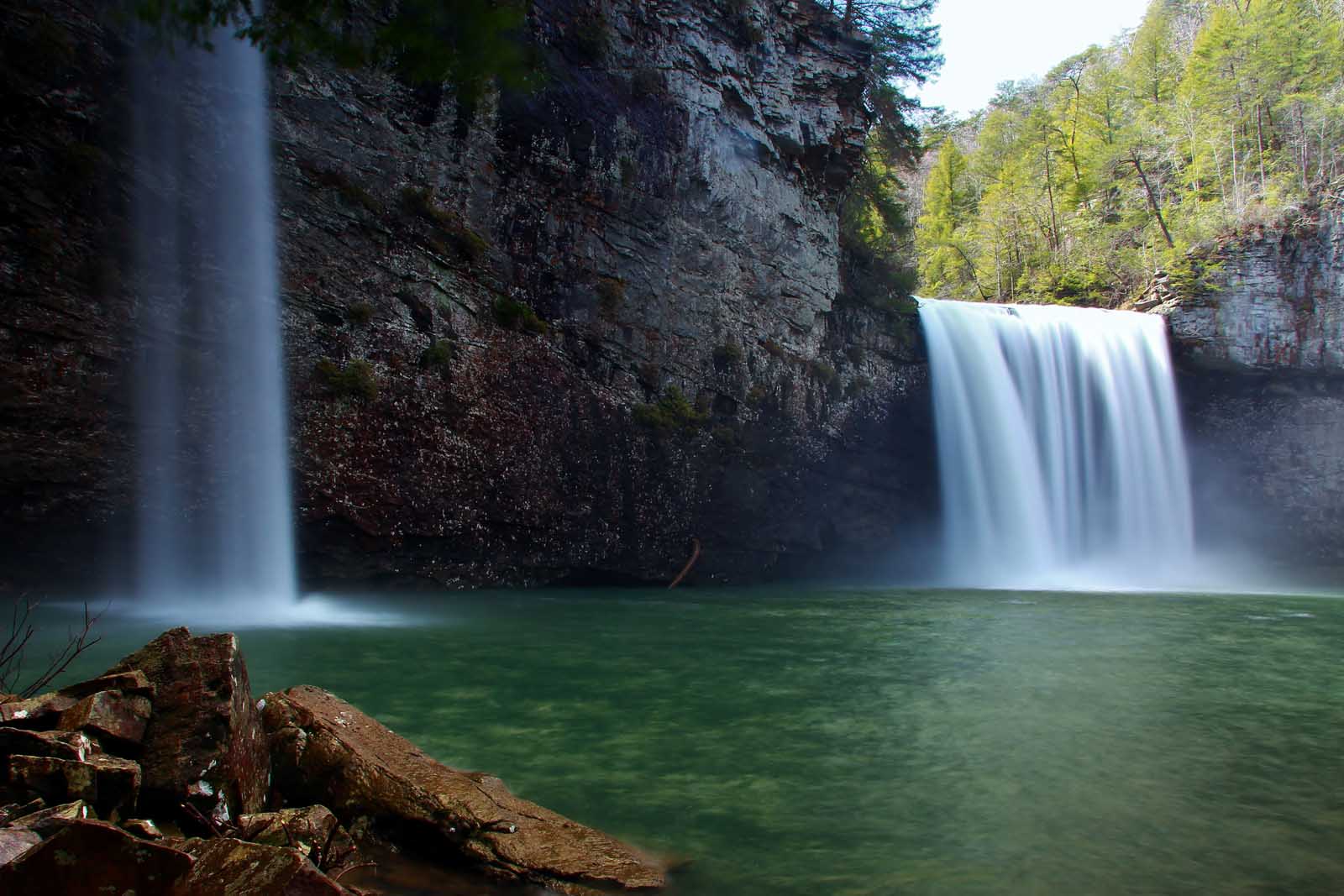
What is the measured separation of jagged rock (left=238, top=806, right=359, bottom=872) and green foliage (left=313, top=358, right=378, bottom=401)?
1078cm

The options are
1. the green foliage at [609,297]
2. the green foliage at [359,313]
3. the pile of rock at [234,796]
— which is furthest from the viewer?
the green foliage at [609,297]

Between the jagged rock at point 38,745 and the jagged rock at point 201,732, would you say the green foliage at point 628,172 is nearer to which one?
the jagged rock at point 201,732

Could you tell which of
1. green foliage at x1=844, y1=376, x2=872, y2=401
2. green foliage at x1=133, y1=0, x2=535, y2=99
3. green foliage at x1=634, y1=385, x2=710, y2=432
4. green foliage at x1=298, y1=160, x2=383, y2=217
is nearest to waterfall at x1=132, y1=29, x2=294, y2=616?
green foliage at x1=298, y1=160, x2=383, y2=217

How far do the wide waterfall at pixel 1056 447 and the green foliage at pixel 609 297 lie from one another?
951 cm

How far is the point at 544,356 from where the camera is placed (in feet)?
50.4

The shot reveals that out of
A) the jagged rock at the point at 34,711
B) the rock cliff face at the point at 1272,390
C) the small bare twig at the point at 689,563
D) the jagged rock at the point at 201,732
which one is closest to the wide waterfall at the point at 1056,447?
the rock cliff face at the point at 1272,390

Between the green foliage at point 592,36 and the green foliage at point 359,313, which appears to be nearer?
the green foliage at point 359,313

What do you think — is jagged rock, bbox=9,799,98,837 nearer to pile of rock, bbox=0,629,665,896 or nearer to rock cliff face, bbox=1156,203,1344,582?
pile of rock, bbox=0,629,665,896

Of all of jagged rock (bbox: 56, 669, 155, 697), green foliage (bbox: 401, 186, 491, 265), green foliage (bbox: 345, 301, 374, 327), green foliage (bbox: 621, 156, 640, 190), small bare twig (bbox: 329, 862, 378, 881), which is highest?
green foliage (bbox: 621, 156, 640, 190)

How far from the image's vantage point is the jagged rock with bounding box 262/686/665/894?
315 cm

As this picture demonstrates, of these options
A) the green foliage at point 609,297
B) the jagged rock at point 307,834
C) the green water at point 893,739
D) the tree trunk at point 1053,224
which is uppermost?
the tree trunk at point 1053,224

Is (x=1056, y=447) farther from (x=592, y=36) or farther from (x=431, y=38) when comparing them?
(x=431, y=38)

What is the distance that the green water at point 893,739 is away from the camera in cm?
344

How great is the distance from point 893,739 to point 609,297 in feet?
40.1
